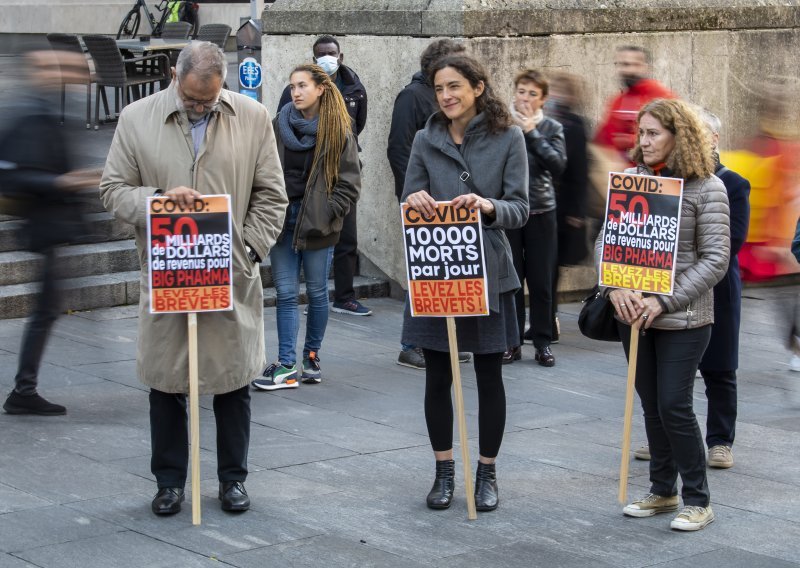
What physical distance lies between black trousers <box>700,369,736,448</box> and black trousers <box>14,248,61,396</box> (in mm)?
3275

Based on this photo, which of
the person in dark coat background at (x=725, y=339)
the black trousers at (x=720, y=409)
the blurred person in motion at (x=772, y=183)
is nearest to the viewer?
the person in dark coat background at (x=725, y=339)

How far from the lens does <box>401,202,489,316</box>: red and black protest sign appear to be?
18.5ft

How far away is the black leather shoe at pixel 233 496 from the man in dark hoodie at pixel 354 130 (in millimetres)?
4631

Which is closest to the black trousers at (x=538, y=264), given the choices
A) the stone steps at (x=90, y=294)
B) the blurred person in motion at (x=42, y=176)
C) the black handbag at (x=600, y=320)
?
the stone steps at (x=90, y=294)

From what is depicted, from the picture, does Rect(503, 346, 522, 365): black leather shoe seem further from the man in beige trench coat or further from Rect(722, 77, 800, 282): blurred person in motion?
the man in beige trench coat

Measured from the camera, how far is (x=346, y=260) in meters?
10.3

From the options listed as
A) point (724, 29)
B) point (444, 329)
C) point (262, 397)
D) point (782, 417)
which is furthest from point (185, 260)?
point (724, 29)

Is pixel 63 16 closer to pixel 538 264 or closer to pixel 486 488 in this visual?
pixel 538 264

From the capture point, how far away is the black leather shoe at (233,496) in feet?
18.4

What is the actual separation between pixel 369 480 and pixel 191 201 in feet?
5.16

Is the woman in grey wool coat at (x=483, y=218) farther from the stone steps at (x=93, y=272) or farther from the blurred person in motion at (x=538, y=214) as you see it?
the stone steps at (x=93, y=272)

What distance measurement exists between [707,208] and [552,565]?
1593mm

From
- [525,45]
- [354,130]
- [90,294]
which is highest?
[525,45]

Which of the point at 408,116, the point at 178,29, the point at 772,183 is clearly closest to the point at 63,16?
the point at 178,29
